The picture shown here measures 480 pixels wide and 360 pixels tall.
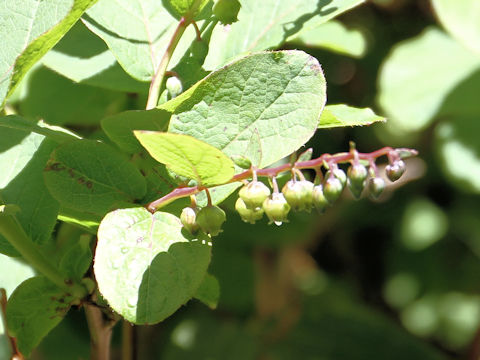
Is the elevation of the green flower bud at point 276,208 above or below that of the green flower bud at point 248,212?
above

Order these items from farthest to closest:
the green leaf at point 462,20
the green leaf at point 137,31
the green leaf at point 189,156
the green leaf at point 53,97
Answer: the green leaf at point 462,20 < the green leaf at point 53,97 < the green leaf at point 137,31 < the green leaf at point 189,156

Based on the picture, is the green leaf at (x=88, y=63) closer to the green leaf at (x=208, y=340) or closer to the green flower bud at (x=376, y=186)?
the green flower bud at (x=376, y=186)

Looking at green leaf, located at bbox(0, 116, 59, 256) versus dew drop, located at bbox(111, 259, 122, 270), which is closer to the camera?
dew drop, located at bbox(111, 259, 122, 270)

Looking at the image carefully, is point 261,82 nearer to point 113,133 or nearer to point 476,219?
point 113,133

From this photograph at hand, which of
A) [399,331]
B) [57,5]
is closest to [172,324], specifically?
[399,331]

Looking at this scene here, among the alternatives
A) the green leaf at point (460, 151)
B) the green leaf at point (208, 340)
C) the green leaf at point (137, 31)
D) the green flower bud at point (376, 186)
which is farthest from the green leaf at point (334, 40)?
the green leaf at point (208, 340)

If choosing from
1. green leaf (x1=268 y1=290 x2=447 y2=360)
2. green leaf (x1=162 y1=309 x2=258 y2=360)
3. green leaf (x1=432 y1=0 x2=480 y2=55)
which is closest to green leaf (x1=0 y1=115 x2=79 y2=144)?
green leaf (x1=432 y1=0 x2=480 y2=55)

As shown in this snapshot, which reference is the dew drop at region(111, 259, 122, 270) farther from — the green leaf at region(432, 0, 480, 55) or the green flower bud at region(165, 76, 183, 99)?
the green leaf at region(432, 0, 480, 55)
